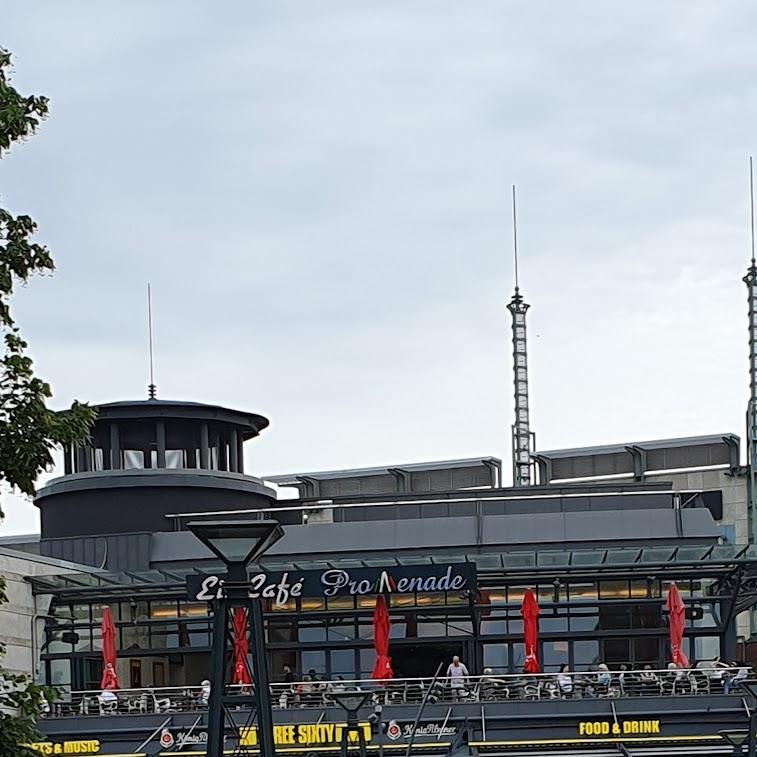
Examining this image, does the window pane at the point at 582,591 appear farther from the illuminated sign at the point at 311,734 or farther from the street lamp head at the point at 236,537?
the street lamp head at the point at 236,537

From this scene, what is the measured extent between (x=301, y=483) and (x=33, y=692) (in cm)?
6698

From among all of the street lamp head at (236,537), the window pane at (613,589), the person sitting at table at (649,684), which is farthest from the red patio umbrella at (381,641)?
the street lamp head at (236,537)

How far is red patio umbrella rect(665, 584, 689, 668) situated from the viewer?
42.5 m

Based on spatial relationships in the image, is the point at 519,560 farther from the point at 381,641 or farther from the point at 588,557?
the point at 381,641

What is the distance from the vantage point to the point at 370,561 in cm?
4675

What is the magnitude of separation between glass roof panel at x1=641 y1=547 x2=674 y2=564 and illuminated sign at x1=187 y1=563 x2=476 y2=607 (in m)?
4.41

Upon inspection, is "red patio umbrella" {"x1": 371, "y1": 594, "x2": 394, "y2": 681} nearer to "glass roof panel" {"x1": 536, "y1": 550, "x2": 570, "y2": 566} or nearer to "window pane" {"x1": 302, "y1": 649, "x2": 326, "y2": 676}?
"glass roof panel" {"x1": 536, "y1": 550, "x2": 570, "y2": 566}

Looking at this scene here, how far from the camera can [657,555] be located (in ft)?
147

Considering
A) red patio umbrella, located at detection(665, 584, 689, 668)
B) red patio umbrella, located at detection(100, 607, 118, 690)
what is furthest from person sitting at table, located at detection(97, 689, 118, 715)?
red patio umbrella, located at detection(665, 584, 689, 668)

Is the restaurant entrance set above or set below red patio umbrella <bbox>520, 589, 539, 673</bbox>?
below

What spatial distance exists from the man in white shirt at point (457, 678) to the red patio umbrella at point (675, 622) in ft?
16.5

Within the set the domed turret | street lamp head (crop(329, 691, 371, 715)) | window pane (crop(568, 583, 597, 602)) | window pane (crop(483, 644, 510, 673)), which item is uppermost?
the domed turret

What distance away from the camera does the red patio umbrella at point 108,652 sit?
44.2 metres

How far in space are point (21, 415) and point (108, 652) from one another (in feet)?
99.5
